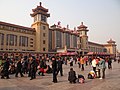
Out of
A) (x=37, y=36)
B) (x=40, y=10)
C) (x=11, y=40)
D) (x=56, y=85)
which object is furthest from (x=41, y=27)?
(x=56, y=85)

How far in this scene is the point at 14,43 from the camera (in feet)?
161

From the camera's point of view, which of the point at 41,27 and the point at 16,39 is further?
the point at 41,27

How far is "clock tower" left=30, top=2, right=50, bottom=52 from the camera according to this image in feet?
178

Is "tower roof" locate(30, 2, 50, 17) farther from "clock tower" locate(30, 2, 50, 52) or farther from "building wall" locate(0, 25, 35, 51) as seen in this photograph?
"building wall" locate(0, 25, 35, 51)

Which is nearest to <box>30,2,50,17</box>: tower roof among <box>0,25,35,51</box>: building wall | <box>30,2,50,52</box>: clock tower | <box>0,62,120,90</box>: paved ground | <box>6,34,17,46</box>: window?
<box>30,2,50,52</box>: clock tower

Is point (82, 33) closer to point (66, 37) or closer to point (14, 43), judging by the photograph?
point (66, 37)

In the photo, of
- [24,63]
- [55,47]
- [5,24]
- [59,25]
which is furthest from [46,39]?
[24,63]

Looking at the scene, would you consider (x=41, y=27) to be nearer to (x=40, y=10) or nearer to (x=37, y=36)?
(x=37, y=36)

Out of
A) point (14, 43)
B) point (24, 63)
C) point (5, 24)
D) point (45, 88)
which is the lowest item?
point (45, 88)

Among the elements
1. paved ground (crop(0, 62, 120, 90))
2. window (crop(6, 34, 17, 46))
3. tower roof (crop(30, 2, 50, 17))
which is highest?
tower roof (crop(30, 2, 50, 17))

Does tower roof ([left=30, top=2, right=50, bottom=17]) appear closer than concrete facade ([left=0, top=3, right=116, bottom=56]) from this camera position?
No

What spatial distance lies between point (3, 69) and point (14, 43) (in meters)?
40.2

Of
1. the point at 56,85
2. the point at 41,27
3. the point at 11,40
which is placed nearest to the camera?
the point at 56,85

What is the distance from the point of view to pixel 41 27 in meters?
54.5
